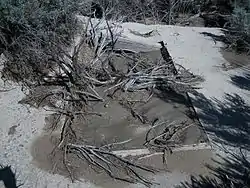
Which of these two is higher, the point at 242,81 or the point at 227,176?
the point at 227,176

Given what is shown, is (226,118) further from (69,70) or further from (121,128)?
(69,70)

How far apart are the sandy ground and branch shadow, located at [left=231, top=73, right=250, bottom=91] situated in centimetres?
10

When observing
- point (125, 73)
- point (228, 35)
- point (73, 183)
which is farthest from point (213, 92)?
point (73, 183)

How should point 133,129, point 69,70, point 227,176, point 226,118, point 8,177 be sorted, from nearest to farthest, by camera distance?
point 227,176, point 8,177, point 133,129, point 226,118, point 69,70

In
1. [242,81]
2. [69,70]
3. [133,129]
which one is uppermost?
[69,70]

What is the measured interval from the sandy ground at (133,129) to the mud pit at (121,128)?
0.03 m

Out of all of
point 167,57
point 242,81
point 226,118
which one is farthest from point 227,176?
point 167,57

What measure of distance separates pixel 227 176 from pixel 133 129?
5.96 feet

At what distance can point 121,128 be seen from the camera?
8211 millimetres

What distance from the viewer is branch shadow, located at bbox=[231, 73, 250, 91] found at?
941 centimetres

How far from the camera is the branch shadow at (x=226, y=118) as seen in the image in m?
7.94

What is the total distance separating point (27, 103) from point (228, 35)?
4894 mm

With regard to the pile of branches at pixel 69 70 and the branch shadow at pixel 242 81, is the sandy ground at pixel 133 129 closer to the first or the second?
the branch shadow at pixel 242 81

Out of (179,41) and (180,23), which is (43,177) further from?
(180,23)
